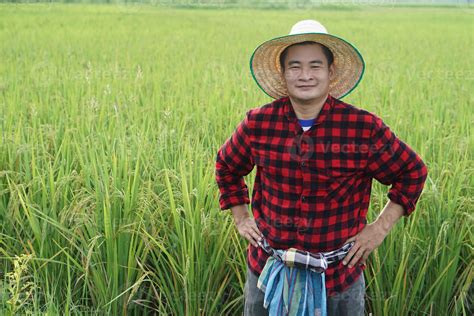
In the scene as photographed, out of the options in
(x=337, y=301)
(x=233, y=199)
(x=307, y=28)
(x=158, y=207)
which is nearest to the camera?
(x=307, y=28)

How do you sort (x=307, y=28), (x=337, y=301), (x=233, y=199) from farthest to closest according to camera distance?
1. (x=233, y=199)
2. (x=337, y=301)
3. (x=307, y=28)

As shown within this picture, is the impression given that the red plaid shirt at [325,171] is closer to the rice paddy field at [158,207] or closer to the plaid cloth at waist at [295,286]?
the plaid cloth at waist at [295,286]

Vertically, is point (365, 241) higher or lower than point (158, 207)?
higher

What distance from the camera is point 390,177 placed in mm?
1512

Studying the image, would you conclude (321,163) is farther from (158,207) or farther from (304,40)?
(158,207)

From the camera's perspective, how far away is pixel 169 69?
5.45 meters

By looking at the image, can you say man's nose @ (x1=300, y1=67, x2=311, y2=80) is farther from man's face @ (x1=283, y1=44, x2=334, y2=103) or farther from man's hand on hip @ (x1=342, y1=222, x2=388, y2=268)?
man's hand on hip @ (x1=342, y1=222, x2=388, y2=268)

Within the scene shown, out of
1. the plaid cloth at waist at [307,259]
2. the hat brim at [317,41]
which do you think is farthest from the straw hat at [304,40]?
the plaid cloth at waist at [307,259]

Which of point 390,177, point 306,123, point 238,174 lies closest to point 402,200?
point 390,177

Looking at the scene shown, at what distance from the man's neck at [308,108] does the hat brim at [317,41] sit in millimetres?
135

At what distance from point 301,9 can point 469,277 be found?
21.2 meters

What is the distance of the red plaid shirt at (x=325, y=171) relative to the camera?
1.46 m

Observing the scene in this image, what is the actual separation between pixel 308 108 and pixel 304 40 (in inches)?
6.9

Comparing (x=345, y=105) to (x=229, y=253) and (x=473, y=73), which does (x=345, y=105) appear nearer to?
(x=229, y=253)
